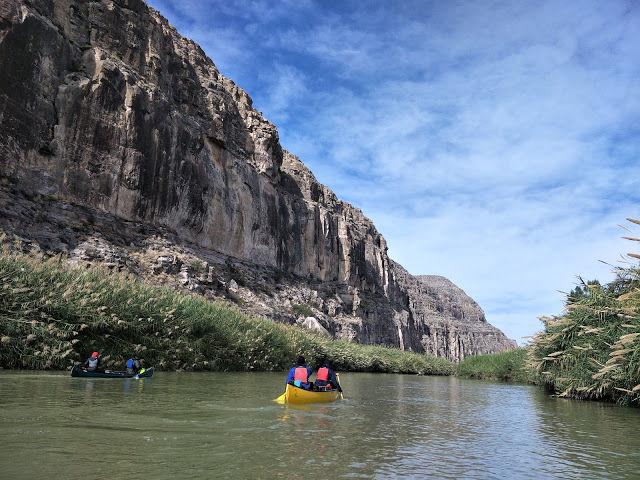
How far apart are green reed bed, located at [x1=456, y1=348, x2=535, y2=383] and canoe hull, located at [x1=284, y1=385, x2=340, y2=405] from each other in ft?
71.3

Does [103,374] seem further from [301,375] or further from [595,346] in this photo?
[595,346]

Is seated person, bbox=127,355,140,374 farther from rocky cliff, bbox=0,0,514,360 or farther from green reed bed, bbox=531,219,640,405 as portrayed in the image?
rocky cliff, bbox=0,0,514,360

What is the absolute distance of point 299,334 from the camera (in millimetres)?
33156

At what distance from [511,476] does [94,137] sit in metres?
38.1

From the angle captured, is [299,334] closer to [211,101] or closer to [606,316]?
[606,316]

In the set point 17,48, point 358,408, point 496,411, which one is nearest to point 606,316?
point 496,411

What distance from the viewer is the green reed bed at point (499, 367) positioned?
34344mm

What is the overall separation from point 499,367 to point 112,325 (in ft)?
91.1

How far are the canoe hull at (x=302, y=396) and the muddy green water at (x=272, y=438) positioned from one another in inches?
20.1

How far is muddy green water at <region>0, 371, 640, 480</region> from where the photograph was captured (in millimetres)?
6359

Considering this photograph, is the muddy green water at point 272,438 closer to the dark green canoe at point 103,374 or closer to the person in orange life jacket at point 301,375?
the dark green canoe at point 103,374

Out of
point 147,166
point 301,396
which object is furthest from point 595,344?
point 147,166

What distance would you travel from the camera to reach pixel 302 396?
44.8 feet

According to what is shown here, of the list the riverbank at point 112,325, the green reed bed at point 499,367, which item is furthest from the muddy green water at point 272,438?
the green reed bed at point 499,367
